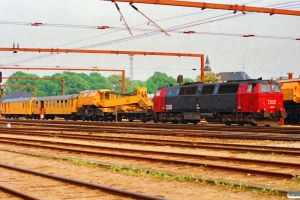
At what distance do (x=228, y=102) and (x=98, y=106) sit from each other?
22.2m

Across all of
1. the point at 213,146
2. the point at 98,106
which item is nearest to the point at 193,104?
the point at 98,106

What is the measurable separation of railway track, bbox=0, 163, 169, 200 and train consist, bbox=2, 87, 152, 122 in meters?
38.4

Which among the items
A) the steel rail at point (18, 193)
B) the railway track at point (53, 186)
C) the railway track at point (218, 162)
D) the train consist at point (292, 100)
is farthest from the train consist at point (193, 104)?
the steel rail at point (18, 193)

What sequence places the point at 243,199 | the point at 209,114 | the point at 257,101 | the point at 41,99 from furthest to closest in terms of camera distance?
the point at 41,99 → the point at 209,114 → the point at 257,101 → the point at 243,199

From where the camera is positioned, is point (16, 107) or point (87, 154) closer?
point (87, 154)

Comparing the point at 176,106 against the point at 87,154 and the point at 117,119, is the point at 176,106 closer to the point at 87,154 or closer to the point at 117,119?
the point at 117,119

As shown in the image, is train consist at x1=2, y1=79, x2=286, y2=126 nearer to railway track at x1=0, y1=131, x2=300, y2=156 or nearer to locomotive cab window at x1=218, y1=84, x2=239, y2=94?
locomotive cab window at x1=218, y1=84, x2=239, y2=94

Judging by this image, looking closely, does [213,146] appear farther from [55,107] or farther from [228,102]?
[55,107]

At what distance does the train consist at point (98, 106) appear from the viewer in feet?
174

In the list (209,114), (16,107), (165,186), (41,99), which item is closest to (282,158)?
(165,186)

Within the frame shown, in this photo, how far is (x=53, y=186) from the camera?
1159cm

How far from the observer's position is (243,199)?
978 centimetres

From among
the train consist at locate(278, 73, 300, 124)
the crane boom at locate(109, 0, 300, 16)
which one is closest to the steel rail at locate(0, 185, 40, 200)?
the crane boom at locate(109, 0, 300, 16)

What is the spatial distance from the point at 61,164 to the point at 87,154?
123 inches
